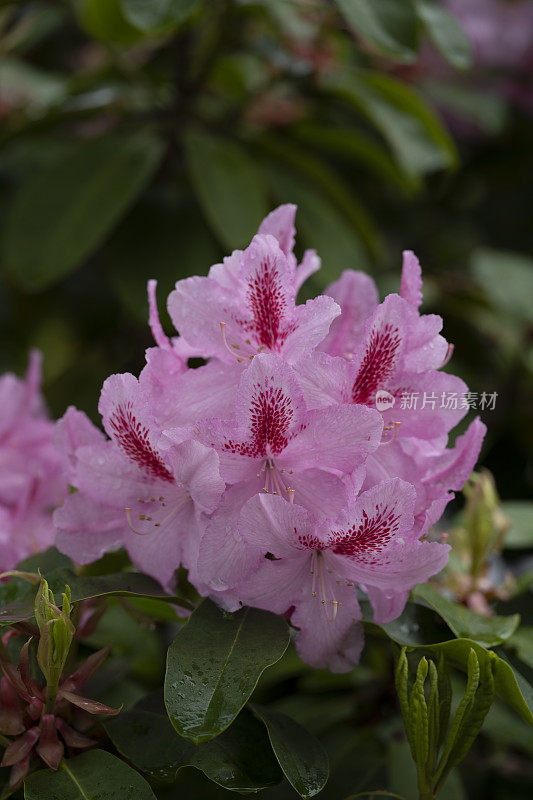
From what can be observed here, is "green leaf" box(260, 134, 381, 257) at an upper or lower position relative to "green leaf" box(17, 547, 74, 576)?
lower

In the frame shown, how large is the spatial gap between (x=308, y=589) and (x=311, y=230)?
2.73 feet

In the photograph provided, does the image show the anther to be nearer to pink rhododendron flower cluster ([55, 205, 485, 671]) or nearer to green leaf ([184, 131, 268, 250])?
pink rhododendron flower cluster ([55, 205, 485, 671])

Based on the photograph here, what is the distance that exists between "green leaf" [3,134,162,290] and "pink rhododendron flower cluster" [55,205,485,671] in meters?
0.65

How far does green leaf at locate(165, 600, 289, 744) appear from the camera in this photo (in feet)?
1.73

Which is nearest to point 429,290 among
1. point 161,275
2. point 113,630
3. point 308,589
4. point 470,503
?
point 161,275

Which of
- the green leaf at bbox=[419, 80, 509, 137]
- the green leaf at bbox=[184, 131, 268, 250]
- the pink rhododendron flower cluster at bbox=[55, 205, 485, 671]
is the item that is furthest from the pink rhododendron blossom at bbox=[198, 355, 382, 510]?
the green leaf at bbox=[419, 80, 509, 137]

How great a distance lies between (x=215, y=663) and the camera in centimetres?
57

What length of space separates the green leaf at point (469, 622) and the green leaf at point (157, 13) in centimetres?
75

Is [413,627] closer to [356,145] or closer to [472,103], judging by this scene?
[356,145]

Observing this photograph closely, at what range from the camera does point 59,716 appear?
2.01 feet

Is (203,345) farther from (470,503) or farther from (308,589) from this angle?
(470,503)

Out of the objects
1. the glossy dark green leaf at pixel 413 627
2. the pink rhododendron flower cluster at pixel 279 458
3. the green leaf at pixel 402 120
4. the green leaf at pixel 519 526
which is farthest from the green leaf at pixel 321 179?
the glossy dark green leaf at pixel 413 627

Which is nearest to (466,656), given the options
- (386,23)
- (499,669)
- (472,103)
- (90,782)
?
(499,669)
